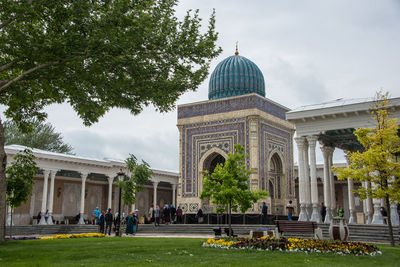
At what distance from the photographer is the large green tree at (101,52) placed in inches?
414

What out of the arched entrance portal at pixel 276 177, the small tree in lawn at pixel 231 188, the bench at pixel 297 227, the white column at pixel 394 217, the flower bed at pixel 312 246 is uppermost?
the arched entrance portal at pixel 276 177

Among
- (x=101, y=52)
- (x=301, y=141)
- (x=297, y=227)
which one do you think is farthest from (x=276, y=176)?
(x=101, y=52)

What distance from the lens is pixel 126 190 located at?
24500 mm

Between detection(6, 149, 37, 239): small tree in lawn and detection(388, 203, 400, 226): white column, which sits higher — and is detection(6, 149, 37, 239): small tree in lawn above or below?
above

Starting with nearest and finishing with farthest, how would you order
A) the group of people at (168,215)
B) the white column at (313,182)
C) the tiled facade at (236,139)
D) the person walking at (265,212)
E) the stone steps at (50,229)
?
the white column at (313,182), the person walking at (265,212), the stone steps at (50,229), the group of people at (168,215), the tiled facade at (236,139)

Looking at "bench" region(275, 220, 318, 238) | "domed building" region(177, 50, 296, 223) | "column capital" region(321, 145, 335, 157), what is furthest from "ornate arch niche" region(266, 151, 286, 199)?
"bench" region(275, 220, 318, 238)

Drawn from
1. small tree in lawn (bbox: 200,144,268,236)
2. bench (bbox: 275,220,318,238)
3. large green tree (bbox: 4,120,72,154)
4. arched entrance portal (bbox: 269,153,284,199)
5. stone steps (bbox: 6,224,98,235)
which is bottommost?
stone steps (bbox: 6,224,98,235)

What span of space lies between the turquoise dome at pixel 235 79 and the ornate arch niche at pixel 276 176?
5.01 meters

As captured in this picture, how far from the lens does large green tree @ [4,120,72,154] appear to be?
40.7 meters

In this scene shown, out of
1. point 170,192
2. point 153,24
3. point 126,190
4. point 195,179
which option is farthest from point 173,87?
point 170,192

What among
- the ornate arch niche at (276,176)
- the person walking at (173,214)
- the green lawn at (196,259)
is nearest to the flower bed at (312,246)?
the green lawn at (196,259)

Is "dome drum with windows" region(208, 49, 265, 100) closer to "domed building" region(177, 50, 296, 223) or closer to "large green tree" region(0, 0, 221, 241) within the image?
"domed building" region(177, 50, 296, 223)

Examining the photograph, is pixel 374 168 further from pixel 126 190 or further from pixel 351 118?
pixel 126 190

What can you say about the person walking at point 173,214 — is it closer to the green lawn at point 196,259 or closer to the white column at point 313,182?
the white column at point 313,182
